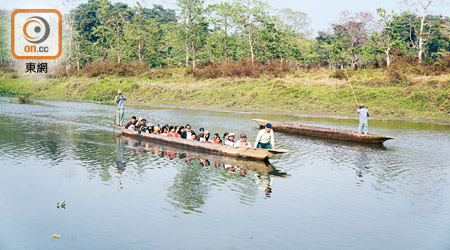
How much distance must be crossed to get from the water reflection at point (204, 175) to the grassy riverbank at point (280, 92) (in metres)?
20.1

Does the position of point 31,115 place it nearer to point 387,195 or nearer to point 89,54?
point 387,195

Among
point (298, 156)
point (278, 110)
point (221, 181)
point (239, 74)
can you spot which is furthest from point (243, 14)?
point (221, 181)

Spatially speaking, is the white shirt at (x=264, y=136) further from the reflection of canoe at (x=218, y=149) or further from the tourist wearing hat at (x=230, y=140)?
the tourist wearing hat at (x=230, y=140)

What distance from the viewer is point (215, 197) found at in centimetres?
1173

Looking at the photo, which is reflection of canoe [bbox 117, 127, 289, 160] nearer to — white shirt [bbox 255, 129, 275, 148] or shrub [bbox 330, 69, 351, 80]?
white shirt [bbox 255, 129, 275, 148]

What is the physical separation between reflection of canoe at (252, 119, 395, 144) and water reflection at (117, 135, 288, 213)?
7397 millimetres

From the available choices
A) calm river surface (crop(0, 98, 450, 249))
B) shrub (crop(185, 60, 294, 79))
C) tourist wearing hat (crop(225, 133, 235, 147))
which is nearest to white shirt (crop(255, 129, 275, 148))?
calm river surface (crop(0, 98, 450, 249))

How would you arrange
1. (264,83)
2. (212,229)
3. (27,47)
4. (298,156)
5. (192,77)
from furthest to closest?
(27,47)
(192,77)
(264,83)
(298,156)
(212,229)

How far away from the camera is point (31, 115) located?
30188 millimetres

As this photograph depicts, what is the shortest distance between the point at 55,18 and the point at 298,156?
53.9 meters

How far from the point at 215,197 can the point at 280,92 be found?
2773cm

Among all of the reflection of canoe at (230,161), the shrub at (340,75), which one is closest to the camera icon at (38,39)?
the shrub at (340,75)

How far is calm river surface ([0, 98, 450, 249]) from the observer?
9.09 metres

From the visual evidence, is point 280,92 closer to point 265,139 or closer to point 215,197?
point 265,139
